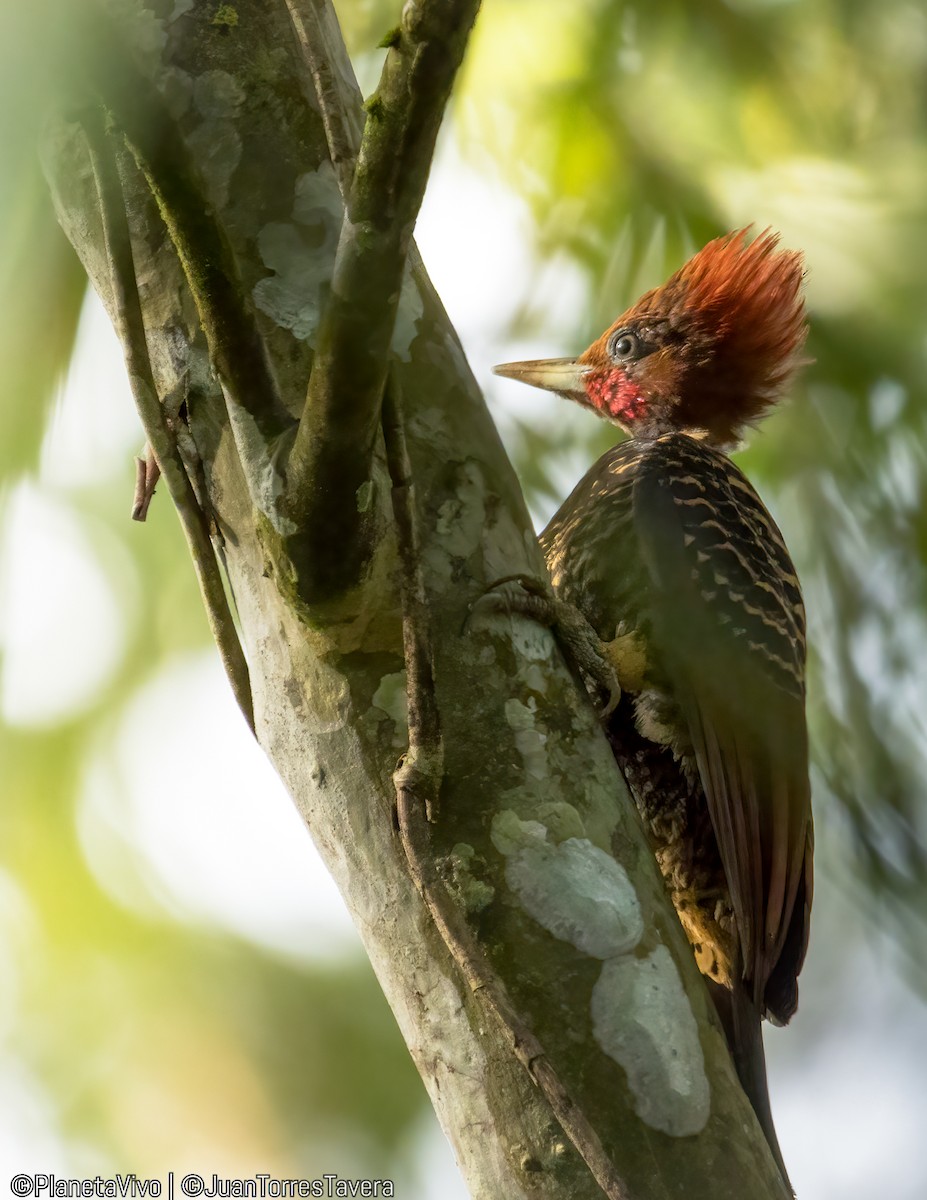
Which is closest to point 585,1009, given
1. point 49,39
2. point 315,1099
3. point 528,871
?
point 528,871

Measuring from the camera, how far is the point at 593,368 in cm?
410

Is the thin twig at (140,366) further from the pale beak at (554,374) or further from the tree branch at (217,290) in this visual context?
the pale beak at (554,374)

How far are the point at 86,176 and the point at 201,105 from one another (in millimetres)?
271

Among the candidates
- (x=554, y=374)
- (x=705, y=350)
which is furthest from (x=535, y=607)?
(x=554, y=374)

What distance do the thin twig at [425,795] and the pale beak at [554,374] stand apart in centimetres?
255

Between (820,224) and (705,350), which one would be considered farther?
(705,350)

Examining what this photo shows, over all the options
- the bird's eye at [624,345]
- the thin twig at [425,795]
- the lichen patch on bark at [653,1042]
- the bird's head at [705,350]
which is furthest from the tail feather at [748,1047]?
the bird's eye at [624,345]

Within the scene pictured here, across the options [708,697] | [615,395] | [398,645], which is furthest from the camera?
[615,395]

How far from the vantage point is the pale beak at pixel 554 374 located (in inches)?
163

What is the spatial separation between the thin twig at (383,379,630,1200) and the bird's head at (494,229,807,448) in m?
2.28

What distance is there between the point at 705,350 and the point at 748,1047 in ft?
7.34

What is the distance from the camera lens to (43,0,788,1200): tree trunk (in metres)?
1.57

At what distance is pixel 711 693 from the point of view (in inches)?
109

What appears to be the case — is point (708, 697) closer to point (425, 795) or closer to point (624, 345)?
point (425, 795)
